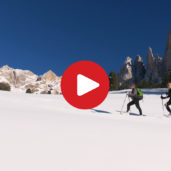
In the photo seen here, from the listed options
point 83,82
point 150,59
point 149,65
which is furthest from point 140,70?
point 83,82

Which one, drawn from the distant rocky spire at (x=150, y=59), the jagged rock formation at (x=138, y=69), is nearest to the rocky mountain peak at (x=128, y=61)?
the jagged rock formation at (x=138, y=69)

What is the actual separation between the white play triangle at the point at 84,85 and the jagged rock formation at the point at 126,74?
122 m

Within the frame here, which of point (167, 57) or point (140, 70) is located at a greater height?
point (167, 57)

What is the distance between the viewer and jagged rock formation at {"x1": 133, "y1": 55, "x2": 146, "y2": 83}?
414 feet

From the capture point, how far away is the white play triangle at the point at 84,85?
5372mm

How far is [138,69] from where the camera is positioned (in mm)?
129000

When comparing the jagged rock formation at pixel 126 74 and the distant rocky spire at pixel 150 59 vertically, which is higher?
the distant rocky spire at pixel 150 59

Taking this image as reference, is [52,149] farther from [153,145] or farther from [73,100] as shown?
[73,100]

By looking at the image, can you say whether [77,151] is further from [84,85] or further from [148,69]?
[148,69]

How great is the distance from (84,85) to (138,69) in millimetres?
135051

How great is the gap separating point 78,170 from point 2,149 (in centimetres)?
121

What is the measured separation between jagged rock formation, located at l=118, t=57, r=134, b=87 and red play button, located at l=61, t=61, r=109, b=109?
4774 inches

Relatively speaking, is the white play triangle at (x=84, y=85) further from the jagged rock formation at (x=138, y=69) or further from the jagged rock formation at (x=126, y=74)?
the jagged rock formation at (x=138, y=69)

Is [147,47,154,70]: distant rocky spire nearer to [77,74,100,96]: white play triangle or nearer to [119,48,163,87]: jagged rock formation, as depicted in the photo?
[119,48,163,87]: jagged rock formation
